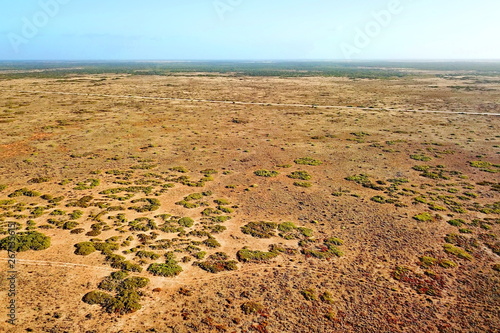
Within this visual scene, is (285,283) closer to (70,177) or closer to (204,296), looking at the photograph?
(204,296)

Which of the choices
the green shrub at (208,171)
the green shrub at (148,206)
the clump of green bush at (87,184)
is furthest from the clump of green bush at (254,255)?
the clump of green bush at (87,184)

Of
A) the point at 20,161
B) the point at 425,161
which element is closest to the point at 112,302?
the point at 20,161

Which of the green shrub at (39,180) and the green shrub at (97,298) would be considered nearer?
the green shrub at (97,298)

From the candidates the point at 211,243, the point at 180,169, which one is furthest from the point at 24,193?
the point at 211,243

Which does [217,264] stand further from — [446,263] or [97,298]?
[446,263]

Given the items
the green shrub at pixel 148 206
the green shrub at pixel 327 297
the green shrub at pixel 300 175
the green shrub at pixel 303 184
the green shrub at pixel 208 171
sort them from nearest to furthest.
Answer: the green shrub at pixel 327 297, the green shrub at pixel 148 206, the green shrub at pixel 303 184, the green shrub at pixel 300 175, the green shrub at pixel 208 171

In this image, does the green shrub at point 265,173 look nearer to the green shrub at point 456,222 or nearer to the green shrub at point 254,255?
the green shrub at point 254,255
